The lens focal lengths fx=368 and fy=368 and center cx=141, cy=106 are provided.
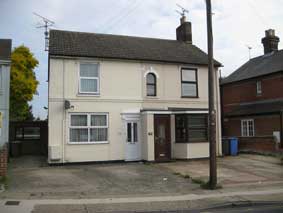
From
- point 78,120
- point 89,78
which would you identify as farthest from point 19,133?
point 89,78

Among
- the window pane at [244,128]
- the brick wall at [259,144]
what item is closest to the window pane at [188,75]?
the brick wall at [259,144]

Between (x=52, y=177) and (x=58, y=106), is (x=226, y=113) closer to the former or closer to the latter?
(x=58, y=106)

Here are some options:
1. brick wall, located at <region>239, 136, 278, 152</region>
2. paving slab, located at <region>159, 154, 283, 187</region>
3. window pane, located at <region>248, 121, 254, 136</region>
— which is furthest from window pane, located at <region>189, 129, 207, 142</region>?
window pane, located at <region>248, 121, 254, 136</region>

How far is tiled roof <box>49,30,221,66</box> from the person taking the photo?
21.5 meters

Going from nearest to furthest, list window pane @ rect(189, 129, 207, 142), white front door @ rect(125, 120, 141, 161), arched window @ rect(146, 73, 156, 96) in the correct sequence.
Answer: white front door @ rect(125, 120, 141, 161) → window pane @ rect(189, 129, 207, 142) → arched window @ rect(146, 73, 156, 96)

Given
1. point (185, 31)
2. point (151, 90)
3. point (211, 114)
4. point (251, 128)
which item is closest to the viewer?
point (211, 114)

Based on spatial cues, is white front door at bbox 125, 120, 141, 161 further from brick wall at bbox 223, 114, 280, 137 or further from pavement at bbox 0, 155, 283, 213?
brick wall at bbox 223, 114, 280, 137

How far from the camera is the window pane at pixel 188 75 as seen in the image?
23.7 meters

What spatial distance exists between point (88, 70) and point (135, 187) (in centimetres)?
944

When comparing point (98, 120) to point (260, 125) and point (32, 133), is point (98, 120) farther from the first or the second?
point (260, 125)

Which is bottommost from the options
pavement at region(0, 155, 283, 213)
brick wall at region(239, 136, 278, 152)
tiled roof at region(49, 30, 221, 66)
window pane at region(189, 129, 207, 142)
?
pavement at region(0, 155, 283, 213)

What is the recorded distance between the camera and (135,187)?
13992 mm

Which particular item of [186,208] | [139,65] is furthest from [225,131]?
[186,208]

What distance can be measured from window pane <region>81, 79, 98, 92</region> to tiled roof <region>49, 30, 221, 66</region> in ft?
4.79
